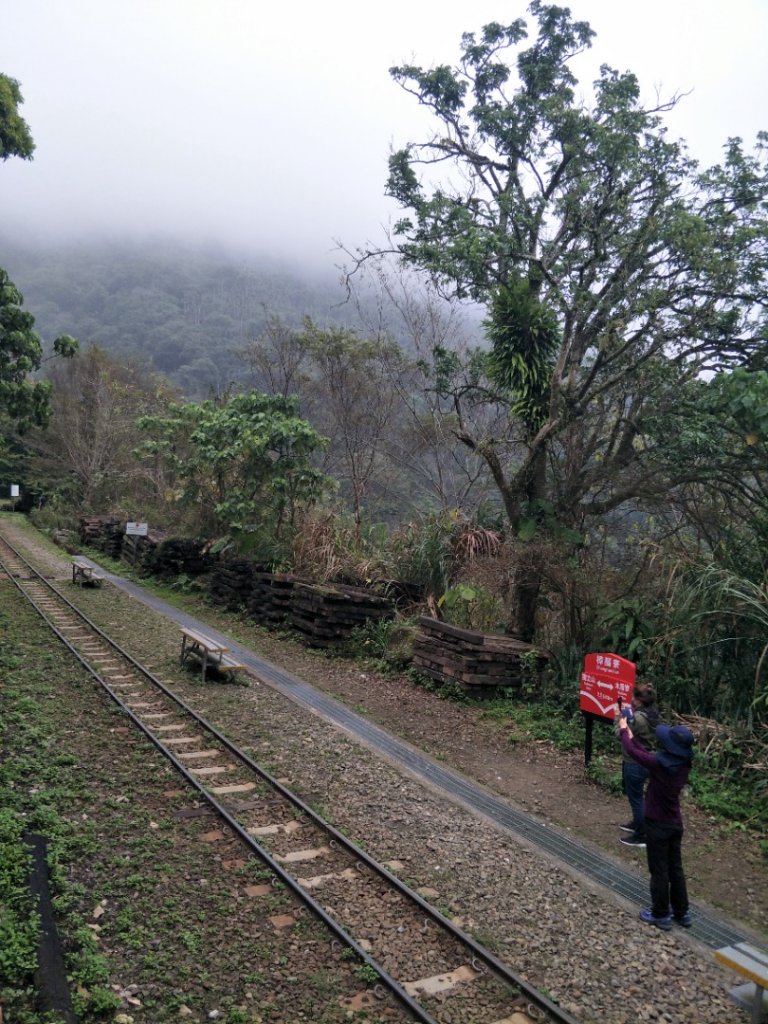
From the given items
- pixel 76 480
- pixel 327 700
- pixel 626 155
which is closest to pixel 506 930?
pixel 327 700

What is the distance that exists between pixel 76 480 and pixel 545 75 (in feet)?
106

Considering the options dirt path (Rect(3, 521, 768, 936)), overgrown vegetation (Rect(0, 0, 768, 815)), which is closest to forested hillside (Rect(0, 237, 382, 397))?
overgrown vegetation (Rect(0, 0, 768, 815))

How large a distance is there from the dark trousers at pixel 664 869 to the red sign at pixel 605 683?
91.5 inches

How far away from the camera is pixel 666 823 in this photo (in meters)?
5.23

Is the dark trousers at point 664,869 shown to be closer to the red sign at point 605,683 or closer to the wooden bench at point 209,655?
the red sign at point 605,683

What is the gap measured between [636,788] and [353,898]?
2.81 m

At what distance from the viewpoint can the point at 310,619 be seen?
14.4m

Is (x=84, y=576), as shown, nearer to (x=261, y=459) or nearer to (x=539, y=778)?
(x=261, y=459)

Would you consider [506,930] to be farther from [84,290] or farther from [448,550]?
[84,290]

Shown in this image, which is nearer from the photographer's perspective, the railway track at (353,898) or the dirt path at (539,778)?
the railway track at (353,898)

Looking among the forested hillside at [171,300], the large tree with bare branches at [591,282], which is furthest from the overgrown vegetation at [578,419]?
the forested hillside at [171,300]

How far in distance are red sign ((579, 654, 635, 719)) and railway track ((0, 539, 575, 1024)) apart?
10.1 feet

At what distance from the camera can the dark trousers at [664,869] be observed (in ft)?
17.3

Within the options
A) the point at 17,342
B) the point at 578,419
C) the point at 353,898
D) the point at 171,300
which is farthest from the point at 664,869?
the point at 171,300
